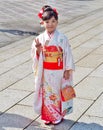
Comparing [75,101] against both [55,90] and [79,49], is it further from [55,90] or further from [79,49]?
[79,49]

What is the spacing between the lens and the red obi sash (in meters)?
5.49

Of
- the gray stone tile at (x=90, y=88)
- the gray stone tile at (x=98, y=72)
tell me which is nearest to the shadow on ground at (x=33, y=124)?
the gray stone tile at (x=90, y=88)

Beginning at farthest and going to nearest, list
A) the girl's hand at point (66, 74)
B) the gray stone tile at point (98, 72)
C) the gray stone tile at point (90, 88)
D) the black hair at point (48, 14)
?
the gray stone tile at point (98, 72), the gray stone tile at point (90, 88), the girl's hand at point (66, 74), the black hair at point (48, 14)

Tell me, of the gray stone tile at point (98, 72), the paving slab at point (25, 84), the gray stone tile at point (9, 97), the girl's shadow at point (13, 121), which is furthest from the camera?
the gray stone tile at point (98, 72)

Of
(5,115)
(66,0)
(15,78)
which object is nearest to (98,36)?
(15,78)

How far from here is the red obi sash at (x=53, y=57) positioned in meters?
5.49

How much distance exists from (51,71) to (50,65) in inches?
3.2

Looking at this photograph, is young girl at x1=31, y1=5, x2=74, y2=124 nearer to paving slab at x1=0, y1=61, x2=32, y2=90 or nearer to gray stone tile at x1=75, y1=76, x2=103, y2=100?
gray stone tile at x1=75, y1=76, x2=103, y2=100

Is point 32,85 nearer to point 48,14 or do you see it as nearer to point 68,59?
point 68,59

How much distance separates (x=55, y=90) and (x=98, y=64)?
11.4ft

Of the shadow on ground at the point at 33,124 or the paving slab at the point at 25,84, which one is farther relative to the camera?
the paving slab at the point at 25,84

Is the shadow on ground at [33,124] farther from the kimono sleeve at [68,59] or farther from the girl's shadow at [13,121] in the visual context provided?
the kimono sleeve at [68,59]

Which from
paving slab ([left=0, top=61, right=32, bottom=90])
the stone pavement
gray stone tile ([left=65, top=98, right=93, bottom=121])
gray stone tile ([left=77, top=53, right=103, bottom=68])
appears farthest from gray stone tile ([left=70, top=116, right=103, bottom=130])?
gray stone tile ([left=77, top=53, right=103, bottom=68])

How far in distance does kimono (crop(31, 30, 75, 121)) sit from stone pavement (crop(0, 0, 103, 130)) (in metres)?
0.25
